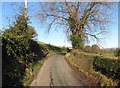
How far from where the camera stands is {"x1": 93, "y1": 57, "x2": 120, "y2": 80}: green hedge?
1388 centimetres

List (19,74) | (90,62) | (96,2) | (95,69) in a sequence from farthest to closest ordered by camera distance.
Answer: (96,2)
(90,62)
(95,69)
(19,74)

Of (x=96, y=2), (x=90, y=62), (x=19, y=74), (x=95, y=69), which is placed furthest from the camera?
(x=96, y=2)

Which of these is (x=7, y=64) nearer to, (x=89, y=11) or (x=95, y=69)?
(x=95, y=69)

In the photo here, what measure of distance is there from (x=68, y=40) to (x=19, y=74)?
26536mm

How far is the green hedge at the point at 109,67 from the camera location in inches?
547

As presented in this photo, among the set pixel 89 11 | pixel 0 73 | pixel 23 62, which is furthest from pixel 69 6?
pixel 0 73

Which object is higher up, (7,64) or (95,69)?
(7,64)

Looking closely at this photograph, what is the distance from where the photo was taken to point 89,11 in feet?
137

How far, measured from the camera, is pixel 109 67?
14930 mm

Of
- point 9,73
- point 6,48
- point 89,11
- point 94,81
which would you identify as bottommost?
point 94,81

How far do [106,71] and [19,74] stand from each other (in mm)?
5817

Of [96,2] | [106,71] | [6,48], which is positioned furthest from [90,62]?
[96,2]

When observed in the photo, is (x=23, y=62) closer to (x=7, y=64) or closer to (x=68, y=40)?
(x=7, y=64)

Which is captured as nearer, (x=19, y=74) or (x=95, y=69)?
(x=19, y=74)
